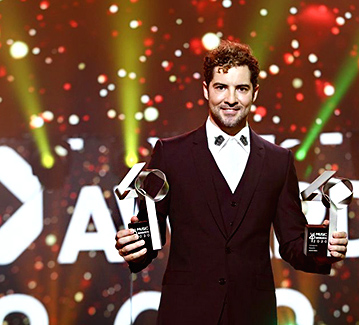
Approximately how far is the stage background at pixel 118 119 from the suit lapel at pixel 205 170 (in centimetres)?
113

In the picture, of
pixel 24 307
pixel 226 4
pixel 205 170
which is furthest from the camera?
pixel 226 4

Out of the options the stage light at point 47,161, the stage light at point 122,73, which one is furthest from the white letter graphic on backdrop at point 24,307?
the stage light at point 122,73

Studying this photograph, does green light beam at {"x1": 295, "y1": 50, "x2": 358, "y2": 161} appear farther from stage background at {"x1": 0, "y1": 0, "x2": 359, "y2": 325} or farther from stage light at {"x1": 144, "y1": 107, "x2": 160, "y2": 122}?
stage light at {"x1": 144, "y1": 107, "x2": 160, "y2": 122}

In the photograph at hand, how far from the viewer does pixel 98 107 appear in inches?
120

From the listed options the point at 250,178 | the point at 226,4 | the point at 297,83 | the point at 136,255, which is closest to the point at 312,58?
the point at 297,83

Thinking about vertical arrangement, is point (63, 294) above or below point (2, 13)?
below

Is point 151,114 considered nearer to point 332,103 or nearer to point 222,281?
point 332,103

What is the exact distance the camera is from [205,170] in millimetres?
1864

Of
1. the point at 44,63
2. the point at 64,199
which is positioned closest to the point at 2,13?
the point at 44,63

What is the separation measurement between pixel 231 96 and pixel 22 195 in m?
1.51

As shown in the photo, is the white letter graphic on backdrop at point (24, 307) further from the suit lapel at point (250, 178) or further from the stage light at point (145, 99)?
the suit lapel at point (250, 178)

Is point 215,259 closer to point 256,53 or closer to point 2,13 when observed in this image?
point 256,53

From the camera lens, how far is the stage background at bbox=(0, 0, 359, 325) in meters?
2.99

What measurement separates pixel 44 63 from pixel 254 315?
1.80 meters
